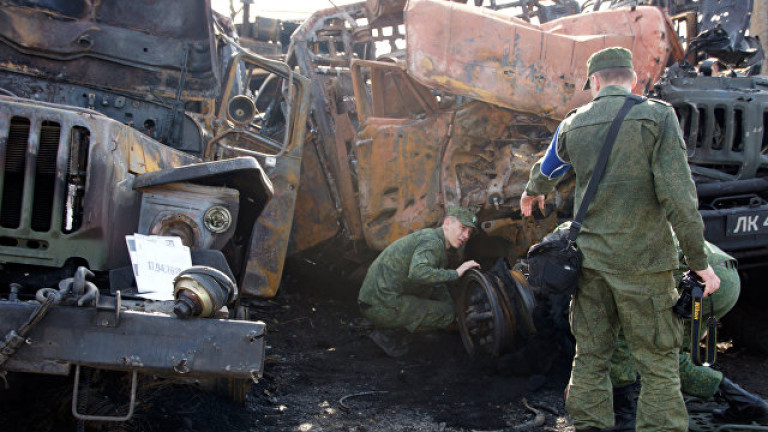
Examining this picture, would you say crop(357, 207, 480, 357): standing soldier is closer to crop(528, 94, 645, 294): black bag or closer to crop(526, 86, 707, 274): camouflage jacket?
crop(528, 94, 645, 294): black bag

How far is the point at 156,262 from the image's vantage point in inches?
111

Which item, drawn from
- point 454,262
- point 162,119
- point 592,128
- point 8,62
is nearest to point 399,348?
point 454,262

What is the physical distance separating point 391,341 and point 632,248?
2672mm

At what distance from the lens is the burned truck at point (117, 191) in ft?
7.68

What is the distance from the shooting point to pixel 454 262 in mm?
5637

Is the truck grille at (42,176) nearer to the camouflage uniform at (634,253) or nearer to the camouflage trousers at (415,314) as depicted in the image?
the camouflage uniform at (634,253)

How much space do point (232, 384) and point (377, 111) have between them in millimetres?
3378

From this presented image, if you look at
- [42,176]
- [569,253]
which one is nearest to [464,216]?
[569,253]

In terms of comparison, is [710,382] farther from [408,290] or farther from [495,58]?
Answer: [495,58]

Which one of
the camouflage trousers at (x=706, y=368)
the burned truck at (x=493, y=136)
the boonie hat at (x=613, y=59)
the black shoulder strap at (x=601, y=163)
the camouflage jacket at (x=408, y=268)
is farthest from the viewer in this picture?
the camouflage jacket at (x=408, y=268)

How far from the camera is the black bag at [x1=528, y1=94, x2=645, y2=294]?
2.89 meters

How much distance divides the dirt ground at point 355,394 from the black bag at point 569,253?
1003mm

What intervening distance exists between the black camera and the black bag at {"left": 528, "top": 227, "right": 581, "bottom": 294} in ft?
1.37

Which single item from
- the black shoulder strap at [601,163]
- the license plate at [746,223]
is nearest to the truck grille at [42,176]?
the black shoulder strap at [601,163]
